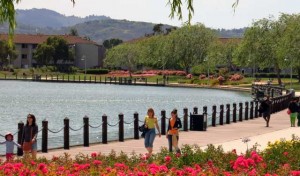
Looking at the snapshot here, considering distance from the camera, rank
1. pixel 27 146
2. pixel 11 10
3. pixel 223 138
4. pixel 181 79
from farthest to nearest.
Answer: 1. pixel 181 79
2. pixel 223 138
3. pixel 27 146
4. pixel 11 10

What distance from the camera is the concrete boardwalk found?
23.3 m

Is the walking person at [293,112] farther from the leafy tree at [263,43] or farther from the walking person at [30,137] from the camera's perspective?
the leafy tree at [263,43]

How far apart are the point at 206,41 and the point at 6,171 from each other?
125 metres

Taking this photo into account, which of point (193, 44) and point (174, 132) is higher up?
point (193, 44)

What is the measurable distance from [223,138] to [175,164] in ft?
43.5

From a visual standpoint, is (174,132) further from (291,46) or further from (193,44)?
(193,44)

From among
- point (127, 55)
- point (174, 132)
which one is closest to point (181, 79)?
point (127, 55)

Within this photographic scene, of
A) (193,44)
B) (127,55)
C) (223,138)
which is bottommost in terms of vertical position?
(223,138)

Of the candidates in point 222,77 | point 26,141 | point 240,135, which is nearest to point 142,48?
point 222,77

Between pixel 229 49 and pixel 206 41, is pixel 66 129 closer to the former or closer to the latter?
pixel 206 41

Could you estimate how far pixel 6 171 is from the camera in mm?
11523

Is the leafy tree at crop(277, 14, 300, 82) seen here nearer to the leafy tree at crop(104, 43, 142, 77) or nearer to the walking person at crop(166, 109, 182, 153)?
the leafy tree at crop(104, 43, 142, 77)

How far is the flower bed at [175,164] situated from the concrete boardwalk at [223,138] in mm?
4307

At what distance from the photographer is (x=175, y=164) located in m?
14.8
